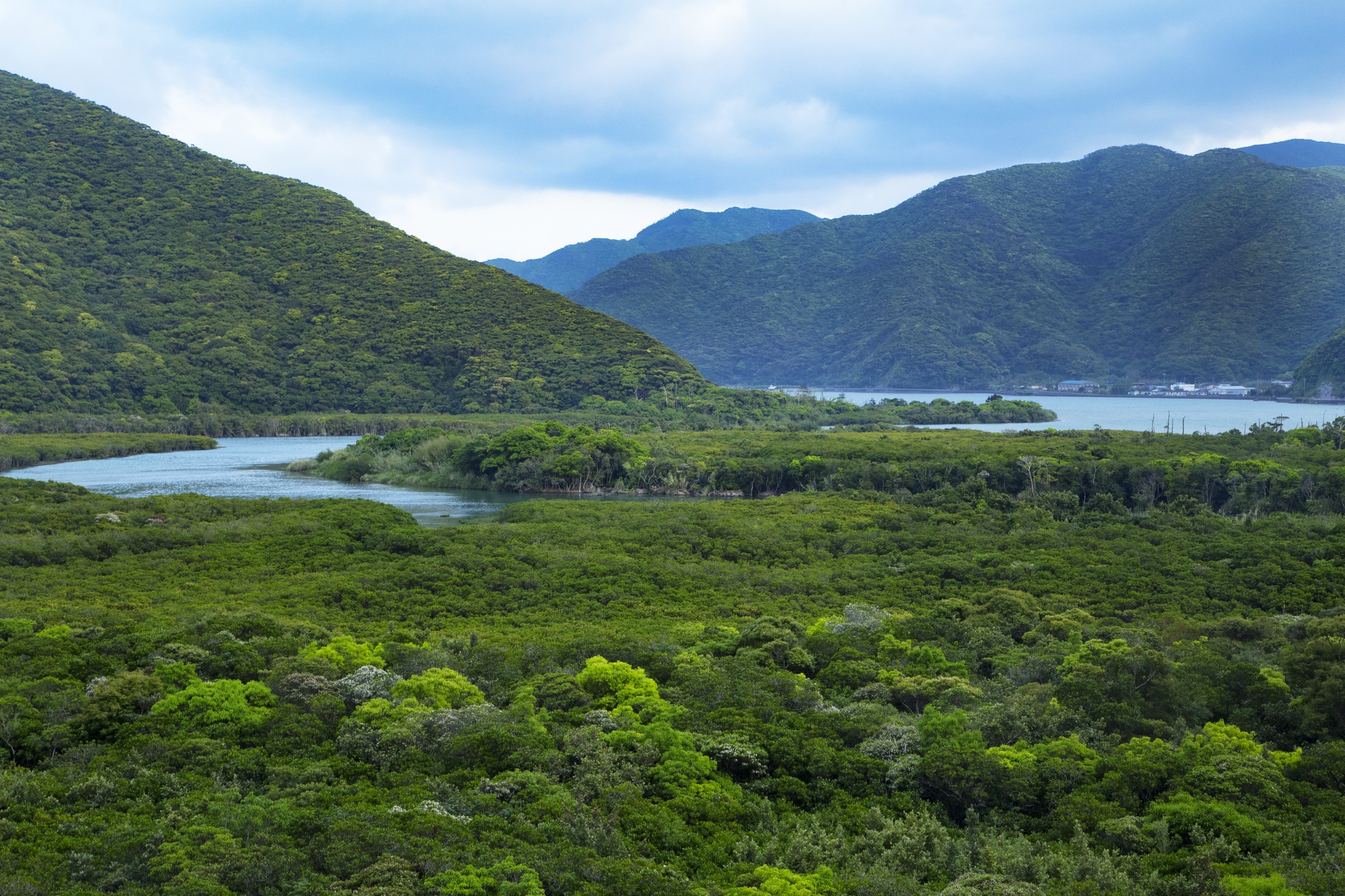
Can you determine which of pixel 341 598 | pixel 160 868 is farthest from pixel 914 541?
pixel 160 868

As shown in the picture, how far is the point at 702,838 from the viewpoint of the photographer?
13023 millimetres

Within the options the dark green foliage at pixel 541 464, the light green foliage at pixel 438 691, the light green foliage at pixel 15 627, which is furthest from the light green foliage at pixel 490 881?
the dark green foliage at pixel 541 464

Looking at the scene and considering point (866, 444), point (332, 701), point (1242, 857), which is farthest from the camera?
point (866, 444)

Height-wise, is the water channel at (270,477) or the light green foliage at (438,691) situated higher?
the light green foliage at (438,691)

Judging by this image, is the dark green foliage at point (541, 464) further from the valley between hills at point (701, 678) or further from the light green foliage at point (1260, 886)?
the light green foliage at point (1260, 886)

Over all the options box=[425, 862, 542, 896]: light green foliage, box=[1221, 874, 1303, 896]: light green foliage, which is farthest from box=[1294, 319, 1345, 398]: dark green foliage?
box=[425, 862, 542, 896]: light green foliage

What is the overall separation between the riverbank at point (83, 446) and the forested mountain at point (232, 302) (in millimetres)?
15139

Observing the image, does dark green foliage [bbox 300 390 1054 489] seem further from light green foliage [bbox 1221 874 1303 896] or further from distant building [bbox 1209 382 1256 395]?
distant building [bbox 1209 382 1256 395]

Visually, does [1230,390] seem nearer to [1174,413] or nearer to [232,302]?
[1174,413]

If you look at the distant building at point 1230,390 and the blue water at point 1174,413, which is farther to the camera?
the distant building at point 1230,390

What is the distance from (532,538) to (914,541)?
15975mm

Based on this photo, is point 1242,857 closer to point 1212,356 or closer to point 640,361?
point 640,361

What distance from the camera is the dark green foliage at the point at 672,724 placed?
11742 mm

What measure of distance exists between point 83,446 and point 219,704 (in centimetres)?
7854
